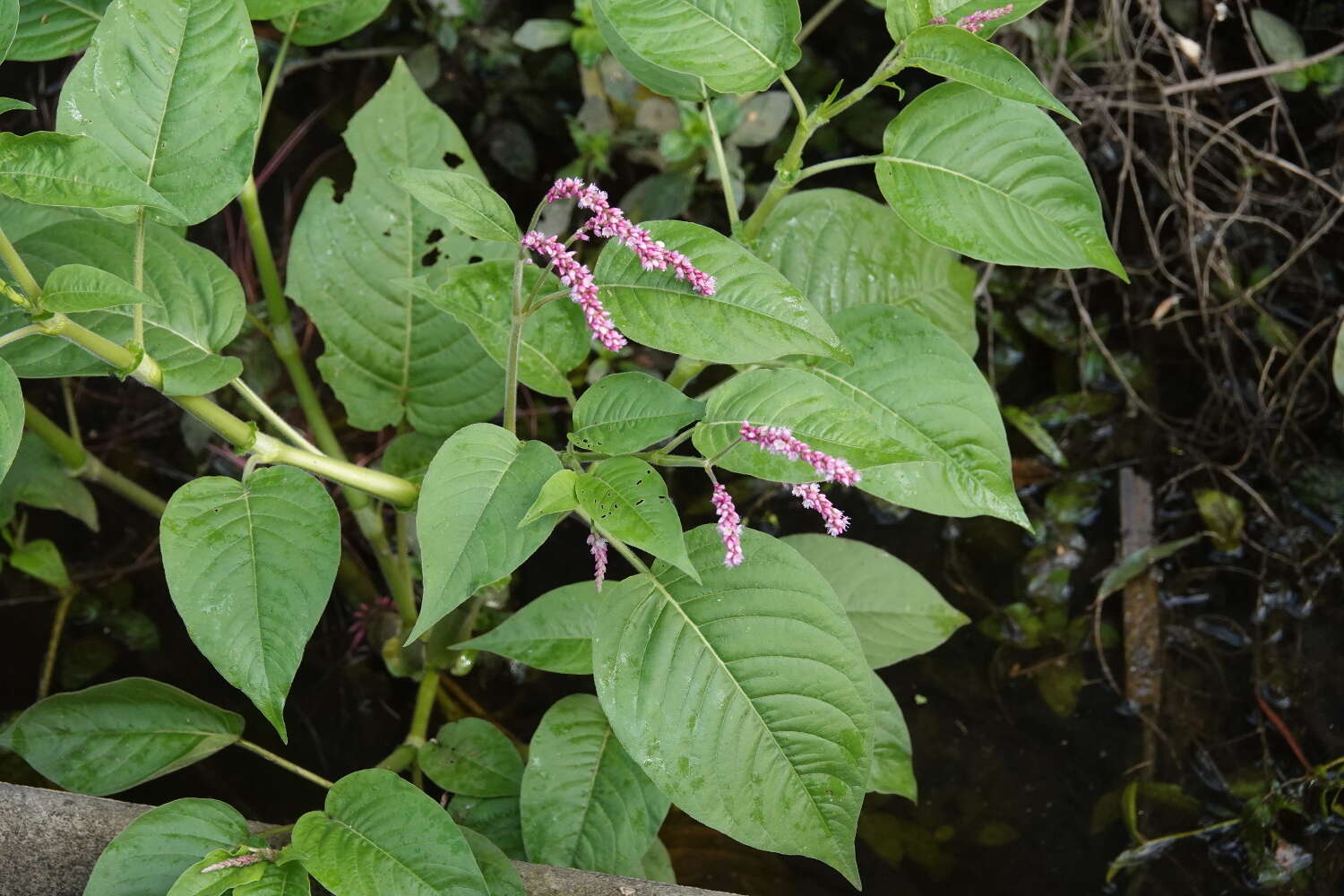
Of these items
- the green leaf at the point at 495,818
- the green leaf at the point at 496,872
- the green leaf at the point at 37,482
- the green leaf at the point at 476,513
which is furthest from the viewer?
the green leaf at the point at 37,482

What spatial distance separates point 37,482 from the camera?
70.2 inches

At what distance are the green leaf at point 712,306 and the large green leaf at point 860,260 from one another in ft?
1.24

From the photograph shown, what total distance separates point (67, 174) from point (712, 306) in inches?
25.9

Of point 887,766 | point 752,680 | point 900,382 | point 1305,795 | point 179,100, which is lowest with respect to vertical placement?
point 1305,795

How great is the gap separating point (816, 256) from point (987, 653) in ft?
3.07

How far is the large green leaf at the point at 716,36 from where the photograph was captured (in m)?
1.20

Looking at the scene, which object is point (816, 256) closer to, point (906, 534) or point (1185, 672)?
point (906, 534)

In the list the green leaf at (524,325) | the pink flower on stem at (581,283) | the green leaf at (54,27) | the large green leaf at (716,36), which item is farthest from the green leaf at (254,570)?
the green leaf at (54,27)

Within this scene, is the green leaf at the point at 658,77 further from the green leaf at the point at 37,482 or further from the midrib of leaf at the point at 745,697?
the green leaf at the point at 37,482

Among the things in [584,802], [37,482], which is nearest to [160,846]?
[584,802]

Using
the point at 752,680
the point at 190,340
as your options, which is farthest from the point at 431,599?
the point at 190,340

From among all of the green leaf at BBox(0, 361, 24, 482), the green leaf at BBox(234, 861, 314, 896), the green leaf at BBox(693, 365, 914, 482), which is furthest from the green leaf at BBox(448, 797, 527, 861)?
the green leaf at BBox(0, 361, 24, 482)

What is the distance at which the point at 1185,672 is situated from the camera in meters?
2.03

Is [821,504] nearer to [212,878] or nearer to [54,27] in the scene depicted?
[212,878]
